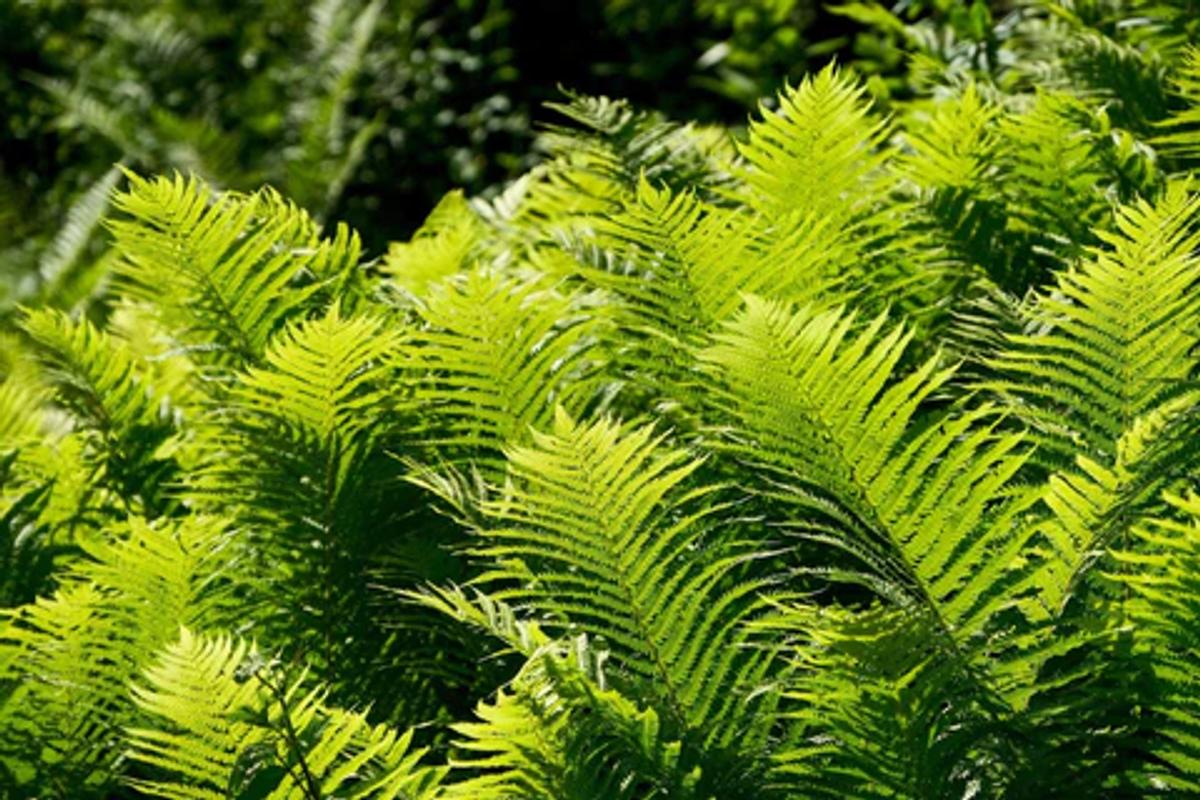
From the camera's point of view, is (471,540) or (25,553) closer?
(471,540)

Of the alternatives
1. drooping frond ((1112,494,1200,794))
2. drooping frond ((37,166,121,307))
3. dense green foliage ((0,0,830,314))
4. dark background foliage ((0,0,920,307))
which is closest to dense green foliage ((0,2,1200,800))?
drooping frond ((1112,494,1200,794))

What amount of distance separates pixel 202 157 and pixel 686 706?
16.2 ft

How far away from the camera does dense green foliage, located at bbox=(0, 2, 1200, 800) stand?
140 centimetres

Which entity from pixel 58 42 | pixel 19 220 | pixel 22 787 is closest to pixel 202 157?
pixel 19 220

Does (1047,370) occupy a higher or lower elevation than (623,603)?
higher

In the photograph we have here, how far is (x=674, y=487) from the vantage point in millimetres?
1749

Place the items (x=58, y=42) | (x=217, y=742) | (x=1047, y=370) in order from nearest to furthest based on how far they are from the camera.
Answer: (x=217, y=742), (x=1047, y=370), (x=58, y=42)

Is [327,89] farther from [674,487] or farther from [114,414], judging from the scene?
[674,487]

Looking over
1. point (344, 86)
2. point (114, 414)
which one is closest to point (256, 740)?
point (114, 414)

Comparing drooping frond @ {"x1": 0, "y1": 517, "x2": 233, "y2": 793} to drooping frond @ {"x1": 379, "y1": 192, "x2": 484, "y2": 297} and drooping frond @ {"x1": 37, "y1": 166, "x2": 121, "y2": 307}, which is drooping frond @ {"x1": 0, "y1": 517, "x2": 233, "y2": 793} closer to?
drooping frond @ {"x1": 379, "y1": 192, "x2": 484, "y2": 297}

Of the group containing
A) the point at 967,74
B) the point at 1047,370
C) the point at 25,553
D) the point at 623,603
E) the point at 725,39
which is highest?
the point at 725,39

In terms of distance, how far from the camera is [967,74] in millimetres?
2553

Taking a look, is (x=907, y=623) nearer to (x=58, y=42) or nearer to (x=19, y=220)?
(x=19, y=220)

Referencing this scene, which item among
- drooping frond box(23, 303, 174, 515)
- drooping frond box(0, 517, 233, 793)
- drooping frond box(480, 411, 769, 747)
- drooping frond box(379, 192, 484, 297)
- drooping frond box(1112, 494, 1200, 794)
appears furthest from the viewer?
drooping frond box(379, 192, 484, 297)
